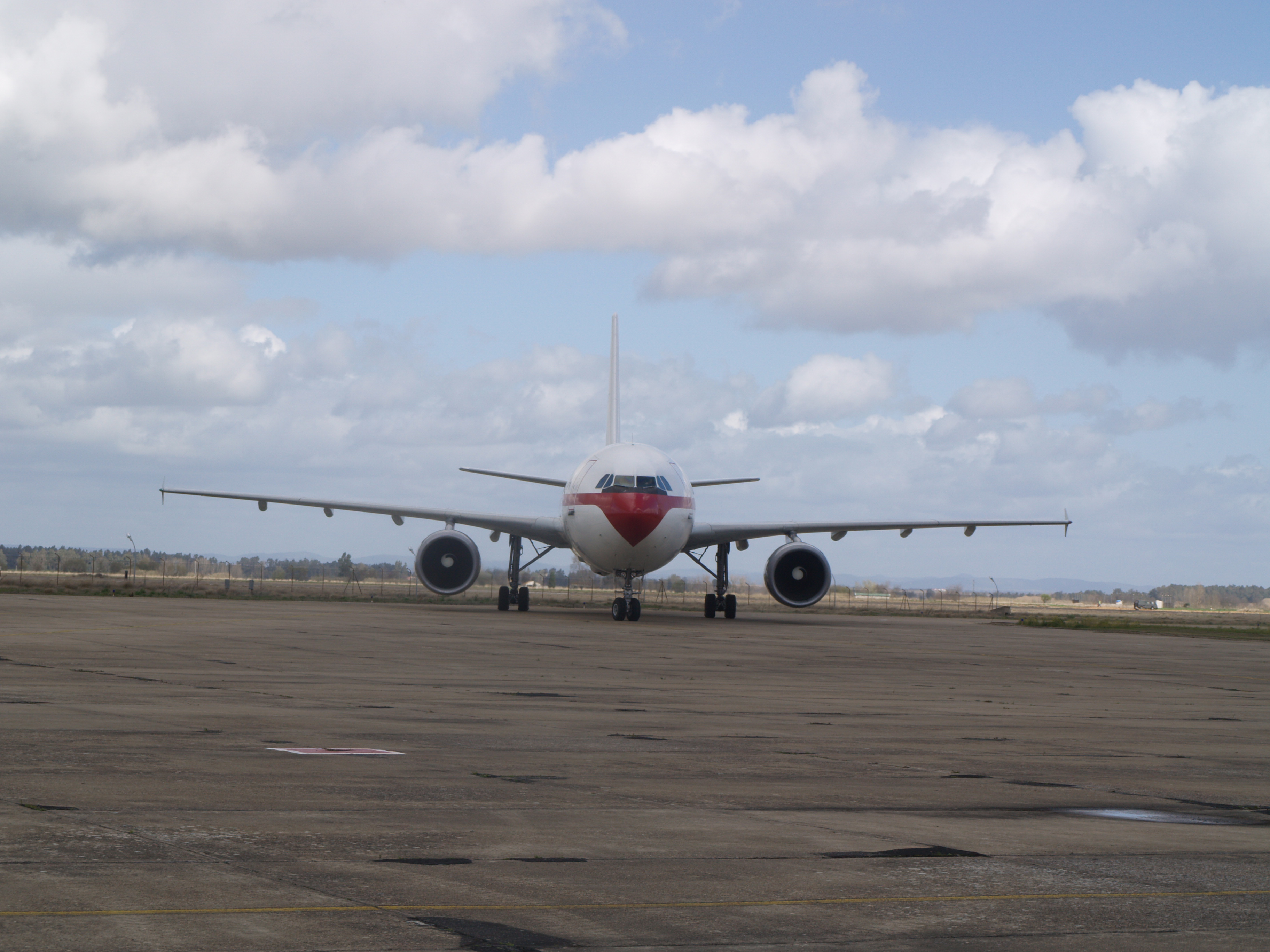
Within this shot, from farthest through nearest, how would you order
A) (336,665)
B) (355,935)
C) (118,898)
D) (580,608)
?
(580,608), (336,665), (118,898), (355,935)

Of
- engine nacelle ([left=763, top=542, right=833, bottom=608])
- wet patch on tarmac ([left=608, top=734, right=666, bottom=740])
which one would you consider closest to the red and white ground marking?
wet patch on tarmac ([left=608, top=734, right=666, bottom=740])

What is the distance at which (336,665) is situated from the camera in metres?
16.9

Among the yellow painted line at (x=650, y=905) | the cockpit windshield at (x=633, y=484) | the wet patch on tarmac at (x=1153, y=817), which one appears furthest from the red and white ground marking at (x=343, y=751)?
the cockpit windshield at (x=633, y=484)

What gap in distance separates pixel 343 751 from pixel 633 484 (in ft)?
79.5

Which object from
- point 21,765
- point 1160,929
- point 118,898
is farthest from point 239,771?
point 1160,929

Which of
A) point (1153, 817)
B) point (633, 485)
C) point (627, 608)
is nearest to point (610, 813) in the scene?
point (1153, 817)

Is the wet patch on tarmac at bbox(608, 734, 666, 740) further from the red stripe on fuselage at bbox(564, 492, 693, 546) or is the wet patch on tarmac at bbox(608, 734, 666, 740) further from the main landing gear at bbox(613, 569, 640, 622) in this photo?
the main landing gear at bbox(613, 569, 640, 622)

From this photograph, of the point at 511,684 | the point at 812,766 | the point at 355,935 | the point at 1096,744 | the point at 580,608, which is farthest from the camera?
the point at 580,608

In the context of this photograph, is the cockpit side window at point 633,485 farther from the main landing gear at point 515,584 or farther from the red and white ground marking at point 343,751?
the red and white ground marking at point 343,751

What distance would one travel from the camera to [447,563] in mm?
36906

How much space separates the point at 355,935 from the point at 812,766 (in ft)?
16.7

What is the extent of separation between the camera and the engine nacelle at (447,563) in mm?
36469

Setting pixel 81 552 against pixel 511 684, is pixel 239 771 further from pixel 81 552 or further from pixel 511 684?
pixel 81 552

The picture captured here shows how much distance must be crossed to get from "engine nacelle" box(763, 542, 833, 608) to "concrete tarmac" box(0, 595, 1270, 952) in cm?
2004
